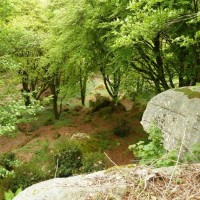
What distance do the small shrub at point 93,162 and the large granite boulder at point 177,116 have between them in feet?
16.5

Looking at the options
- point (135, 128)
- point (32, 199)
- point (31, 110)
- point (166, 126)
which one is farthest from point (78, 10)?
point (32, 199)

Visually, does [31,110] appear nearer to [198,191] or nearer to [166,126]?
[166,126]

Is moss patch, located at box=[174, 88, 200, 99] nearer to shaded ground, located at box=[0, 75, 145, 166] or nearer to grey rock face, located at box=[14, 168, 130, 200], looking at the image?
grey rock face, located at box=[14, 168, 130, 200]

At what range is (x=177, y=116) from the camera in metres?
6.61

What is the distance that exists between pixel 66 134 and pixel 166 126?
37.4 feet

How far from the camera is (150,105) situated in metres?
7.71

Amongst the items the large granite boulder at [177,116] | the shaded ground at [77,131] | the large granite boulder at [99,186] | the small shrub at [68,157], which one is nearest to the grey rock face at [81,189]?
the large granite boulder at [99,186]

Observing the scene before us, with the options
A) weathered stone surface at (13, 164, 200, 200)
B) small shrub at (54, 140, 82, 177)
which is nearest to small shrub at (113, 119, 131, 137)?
small shrub at (54, 140, 82, 177)

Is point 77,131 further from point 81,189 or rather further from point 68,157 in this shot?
point 81,189

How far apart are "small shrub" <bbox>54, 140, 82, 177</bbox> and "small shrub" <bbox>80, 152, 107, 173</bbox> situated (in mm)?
520

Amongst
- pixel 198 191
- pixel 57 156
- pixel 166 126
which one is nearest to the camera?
pixel 198 191

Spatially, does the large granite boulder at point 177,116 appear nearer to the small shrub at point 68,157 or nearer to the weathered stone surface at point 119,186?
the weathered stone surface at point 119,186

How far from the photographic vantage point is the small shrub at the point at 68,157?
41.4ft

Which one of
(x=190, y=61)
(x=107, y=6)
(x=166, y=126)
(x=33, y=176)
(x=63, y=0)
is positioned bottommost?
(x=33, y=176)
